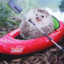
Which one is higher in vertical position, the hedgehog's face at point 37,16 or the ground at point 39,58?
the hedgehog's face at point 37,16

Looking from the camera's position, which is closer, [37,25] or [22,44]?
[22,44]

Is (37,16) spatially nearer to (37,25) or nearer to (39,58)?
(37,25)

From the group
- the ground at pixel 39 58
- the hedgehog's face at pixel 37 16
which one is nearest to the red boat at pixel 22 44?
the ground at pixel 39 58

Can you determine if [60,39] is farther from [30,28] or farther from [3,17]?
[3,17]

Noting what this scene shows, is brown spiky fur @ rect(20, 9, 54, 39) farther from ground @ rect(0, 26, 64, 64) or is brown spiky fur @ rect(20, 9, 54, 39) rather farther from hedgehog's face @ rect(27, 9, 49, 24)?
ground @ rect(0, 26, 64, 64)

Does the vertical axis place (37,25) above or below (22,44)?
above

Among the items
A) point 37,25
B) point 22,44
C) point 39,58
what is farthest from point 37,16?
point 39,58

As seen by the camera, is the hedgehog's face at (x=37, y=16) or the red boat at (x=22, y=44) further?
the hedgehog's face at (x=37, y=16)

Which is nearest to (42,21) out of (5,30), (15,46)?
(15,46)

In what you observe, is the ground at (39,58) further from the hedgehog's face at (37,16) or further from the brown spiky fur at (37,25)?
the hedgehog's face at (37,16)

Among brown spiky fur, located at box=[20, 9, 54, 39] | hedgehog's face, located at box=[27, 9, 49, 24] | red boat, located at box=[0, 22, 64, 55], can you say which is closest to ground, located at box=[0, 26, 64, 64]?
red boat, located at box=[0, 22, 64, 55]

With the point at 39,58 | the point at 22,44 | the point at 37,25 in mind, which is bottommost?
the point at 39,58
